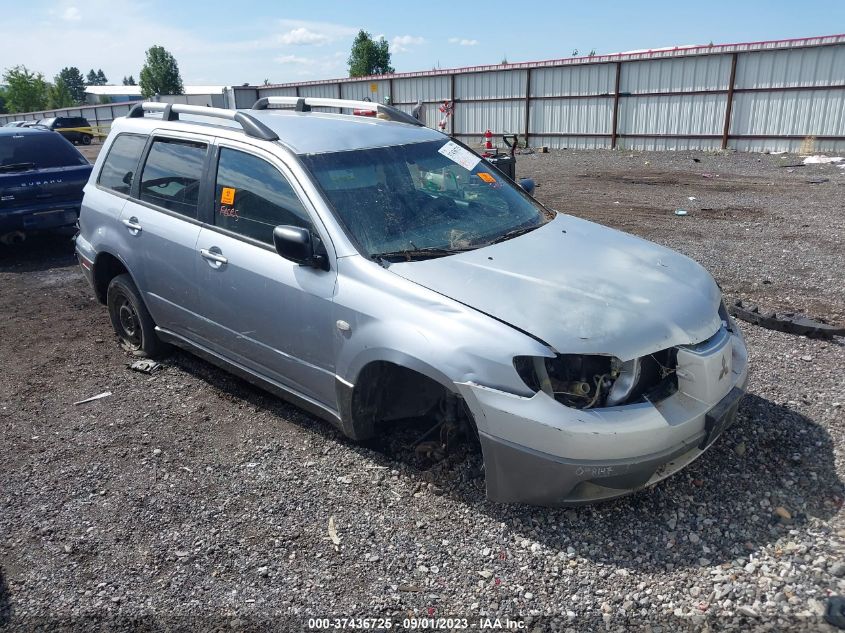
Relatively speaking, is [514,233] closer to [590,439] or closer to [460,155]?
[460,155]

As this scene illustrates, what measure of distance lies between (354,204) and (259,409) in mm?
1656

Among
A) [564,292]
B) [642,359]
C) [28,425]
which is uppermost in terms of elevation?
[564,292]

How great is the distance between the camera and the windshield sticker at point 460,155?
175 inches

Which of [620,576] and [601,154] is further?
[601,154]

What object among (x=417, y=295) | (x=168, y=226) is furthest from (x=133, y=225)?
(x=417, y=295)

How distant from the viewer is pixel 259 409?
4500 mm

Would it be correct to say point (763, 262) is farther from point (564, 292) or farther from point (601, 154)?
point (601, 154)

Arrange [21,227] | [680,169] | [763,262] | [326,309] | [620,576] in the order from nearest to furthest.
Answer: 1. [620,576]
2. [326,309]
3. [763,262]
4. [21,227]
5. [680,169]

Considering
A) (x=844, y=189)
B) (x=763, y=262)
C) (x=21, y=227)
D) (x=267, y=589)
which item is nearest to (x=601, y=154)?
(x=844, y=189)

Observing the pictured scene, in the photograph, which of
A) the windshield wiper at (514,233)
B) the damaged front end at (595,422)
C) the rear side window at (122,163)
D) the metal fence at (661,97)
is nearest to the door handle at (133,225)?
the rear side window at (122,163)

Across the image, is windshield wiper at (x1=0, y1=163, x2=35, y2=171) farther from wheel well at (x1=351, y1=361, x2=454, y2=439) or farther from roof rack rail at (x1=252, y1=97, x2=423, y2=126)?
wheel well at (x1=351, y1=361, x2=454, y2=439)

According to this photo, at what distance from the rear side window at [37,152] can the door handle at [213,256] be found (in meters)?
6.10

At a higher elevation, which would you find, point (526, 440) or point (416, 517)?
point (526, 440)

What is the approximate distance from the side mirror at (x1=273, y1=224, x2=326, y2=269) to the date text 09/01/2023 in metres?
1.74
